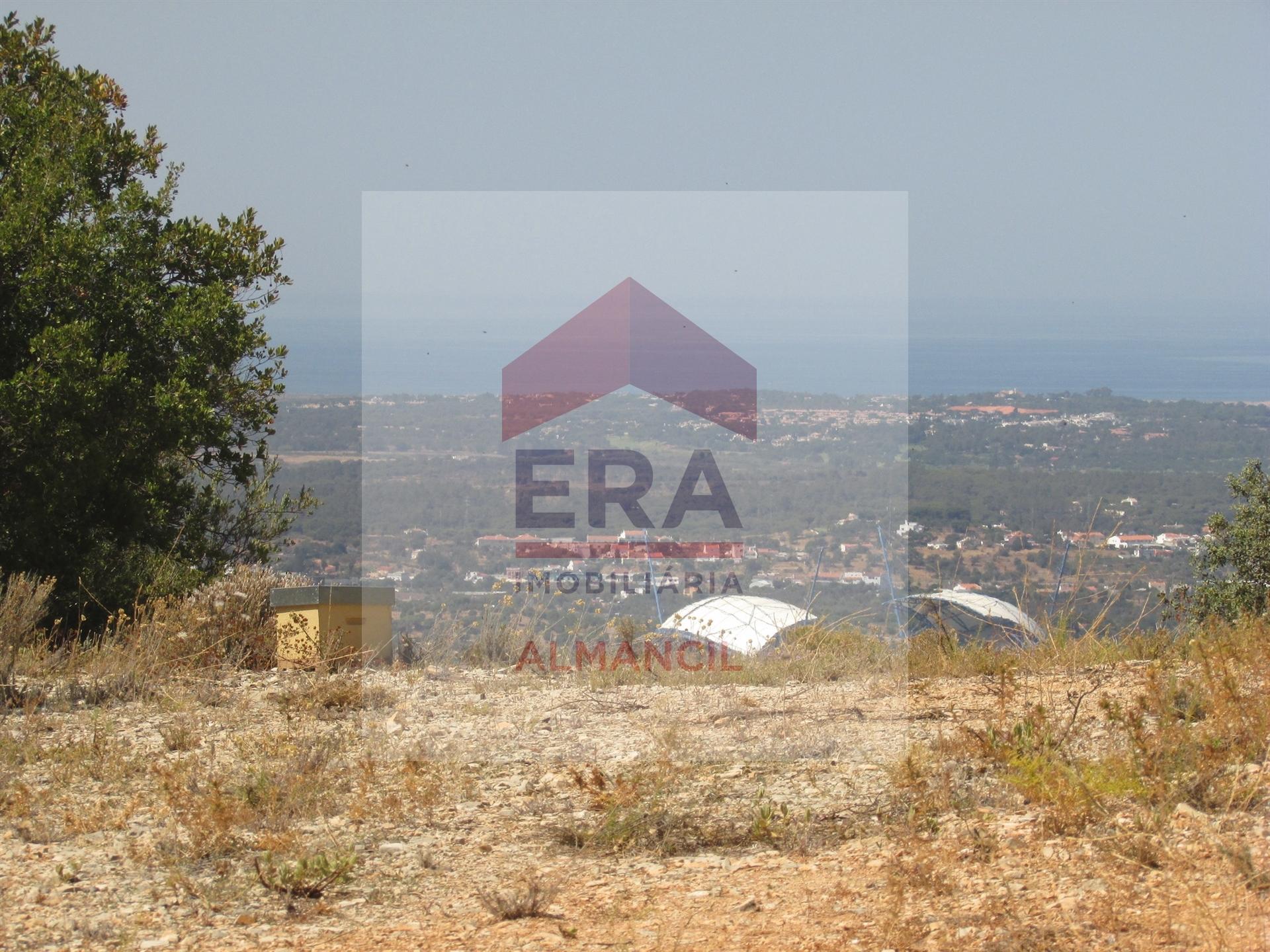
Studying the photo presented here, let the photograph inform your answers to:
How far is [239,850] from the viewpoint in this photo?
3.43 m

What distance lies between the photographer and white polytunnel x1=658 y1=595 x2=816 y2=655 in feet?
25.5

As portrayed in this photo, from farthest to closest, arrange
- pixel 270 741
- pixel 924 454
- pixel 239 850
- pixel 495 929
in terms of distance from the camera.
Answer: pixel 924 454
pixel 270 741
pixel 239 850
pixel 495 929

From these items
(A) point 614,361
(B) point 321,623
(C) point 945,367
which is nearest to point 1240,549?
(A) point 614,361

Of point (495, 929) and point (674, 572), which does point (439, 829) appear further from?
point (674, 572)

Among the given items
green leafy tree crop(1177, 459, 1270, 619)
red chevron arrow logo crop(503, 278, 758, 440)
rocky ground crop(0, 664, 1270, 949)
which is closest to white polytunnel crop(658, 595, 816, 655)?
rocky ground crop(0, 664, 1270, 949)

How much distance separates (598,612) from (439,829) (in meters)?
4.02

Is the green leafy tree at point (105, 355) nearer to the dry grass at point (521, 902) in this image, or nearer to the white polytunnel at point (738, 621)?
the white polytunnel at point (738, 621)

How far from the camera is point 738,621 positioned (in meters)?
9.41

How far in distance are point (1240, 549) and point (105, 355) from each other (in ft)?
38.8

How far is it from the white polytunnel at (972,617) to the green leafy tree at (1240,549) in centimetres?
366

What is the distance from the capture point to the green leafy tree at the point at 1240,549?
36.0ft

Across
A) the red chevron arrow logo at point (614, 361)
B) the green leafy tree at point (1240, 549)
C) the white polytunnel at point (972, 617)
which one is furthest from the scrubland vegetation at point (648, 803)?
the red chevron arrow logo at point (614, 361)

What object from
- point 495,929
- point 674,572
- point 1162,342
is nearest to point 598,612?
point 674,572

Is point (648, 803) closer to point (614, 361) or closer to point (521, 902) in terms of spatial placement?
point (521, 902)
